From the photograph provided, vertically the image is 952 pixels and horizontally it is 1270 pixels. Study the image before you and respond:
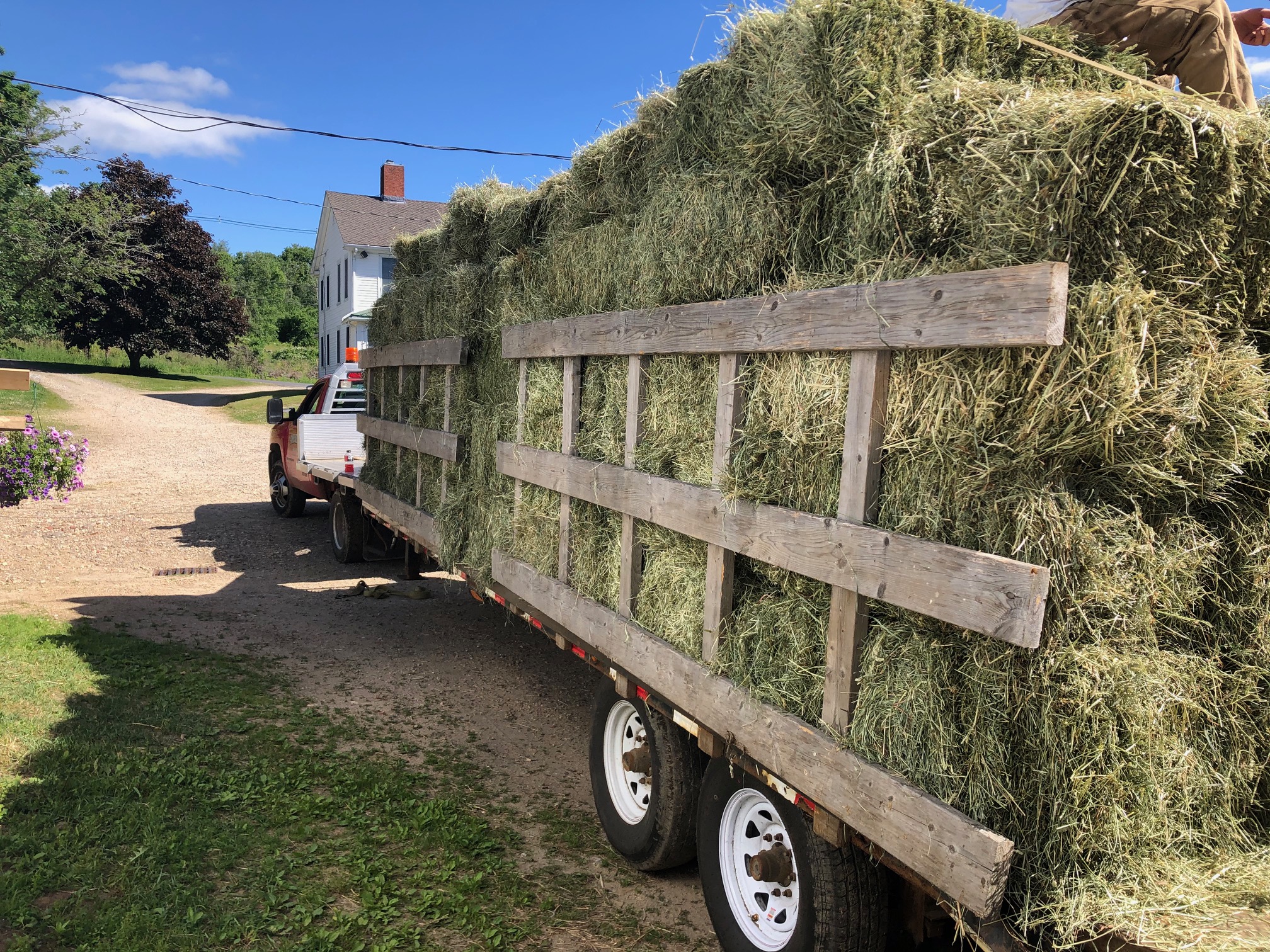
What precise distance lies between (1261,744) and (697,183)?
8.85 feet

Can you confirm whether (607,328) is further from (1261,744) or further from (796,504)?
(1261,744)

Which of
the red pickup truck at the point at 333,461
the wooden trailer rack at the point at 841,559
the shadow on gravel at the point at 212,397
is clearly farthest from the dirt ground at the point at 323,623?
the shadow on gravel at the point at 212,397

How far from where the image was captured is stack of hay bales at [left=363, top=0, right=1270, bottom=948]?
2.13 meters

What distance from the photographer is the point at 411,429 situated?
24.2 feet

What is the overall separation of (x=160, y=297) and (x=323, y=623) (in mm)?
39636

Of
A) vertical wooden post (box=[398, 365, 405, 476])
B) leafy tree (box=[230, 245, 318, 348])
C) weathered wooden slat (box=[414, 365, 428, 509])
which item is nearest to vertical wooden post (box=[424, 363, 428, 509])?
weathered wooden slat (box=[414, 365, 428, 509])

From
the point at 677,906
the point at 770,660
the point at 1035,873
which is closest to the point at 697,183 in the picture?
the point at 770,660

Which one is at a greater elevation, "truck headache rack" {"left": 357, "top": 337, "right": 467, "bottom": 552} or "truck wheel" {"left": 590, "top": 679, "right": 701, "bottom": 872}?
"truck headache rack" {"left": 357, "top": 337, "right": 467, "bottom": 552}

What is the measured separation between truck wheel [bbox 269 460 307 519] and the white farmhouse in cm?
1836

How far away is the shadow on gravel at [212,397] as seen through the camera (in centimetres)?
3450

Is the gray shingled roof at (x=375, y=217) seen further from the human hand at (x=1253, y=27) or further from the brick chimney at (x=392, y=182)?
the human hand at (x=1253, y=27)

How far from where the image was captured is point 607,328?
411 centimetres

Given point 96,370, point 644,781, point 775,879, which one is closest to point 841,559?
point 775,879

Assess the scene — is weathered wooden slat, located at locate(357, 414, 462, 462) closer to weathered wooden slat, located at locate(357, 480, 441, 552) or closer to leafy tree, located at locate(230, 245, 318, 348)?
weathered wooden slat, located at locate(357, 480, 441, 552)
